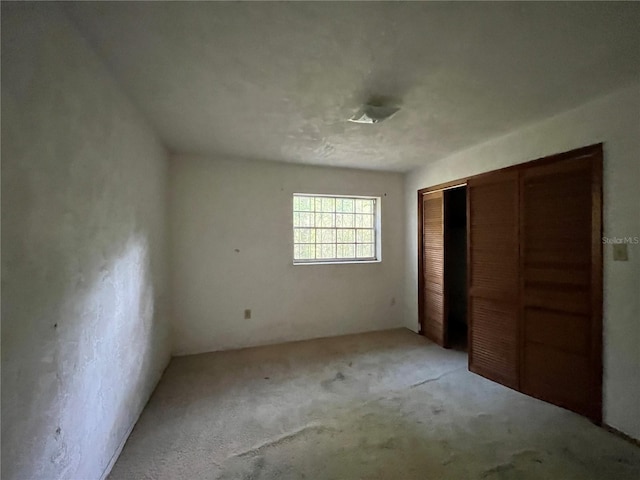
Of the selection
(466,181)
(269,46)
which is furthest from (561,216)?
(269,46)

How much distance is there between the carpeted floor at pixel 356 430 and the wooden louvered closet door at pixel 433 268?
2.36 ft

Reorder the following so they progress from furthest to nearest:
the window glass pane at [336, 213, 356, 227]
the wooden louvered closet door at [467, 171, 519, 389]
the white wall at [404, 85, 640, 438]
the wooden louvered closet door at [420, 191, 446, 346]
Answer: the window glass pane at [336, 213, 356, 227] → the wooden louvered closet door at [420, 191, 446, 346] → the wooden louvered closet door at [467, 171, 519, 389] → the white wall at [404, 85, 640, 438]

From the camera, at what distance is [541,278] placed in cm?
232

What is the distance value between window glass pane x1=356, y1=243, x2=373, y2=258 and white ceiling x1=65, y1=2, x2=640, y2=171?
2.01 metres

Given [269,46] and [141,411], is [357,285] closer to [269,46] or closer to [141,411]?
[141,411]

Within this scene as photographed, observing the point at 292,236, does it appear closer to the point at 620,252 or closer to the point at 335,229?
the point at 335,229

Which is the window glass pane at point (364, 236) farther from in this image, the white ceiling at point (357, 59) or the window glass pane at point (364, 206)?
the white ceiling at point (357, 59)

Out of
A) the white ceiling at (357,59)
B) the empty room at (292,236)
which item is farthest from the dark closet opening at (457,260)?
the white ceiling at (357,59)

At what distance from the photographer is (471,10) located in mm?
1173

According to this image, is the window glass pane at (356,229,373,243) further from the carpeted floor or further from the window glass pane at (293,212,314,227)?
the carpeted floor

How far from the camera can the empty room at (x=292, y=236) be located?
1152mm

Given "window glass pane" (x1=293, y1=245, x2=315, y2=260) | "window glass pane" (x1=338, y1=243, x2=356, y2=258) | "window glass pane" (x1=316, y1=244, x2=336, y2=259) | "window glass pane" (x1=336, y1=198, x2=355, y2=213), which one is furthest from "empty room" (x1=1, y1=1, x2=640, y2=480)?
"window glass pane" (x1=338, y1=243, x2=356, y2=258)

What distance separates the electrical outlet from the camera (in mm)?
1851

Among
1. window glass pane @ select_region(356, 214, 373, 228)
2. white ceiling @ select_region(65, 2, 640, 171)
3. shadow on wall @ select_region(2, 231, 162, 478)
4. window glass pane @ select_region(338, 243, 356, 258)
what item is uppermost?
white ceiling @ select_region(65, 2, 640, 171)
